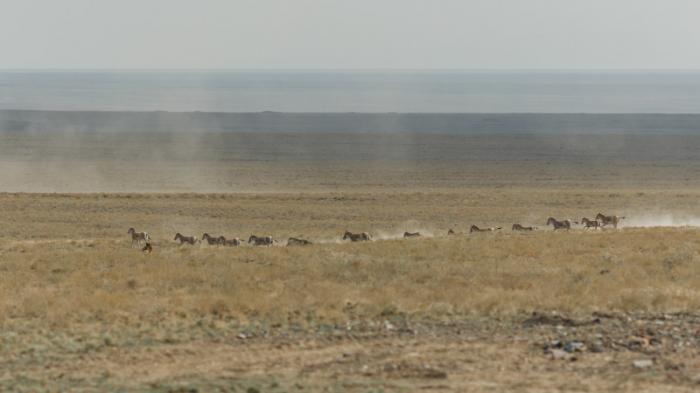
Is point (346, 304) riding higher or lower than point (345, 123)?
lower

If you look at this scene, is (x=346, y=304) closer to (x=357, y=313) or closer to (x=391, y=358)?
(x=357, y=313)

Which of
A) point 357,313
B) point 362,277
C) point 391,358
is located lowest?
point 391,358

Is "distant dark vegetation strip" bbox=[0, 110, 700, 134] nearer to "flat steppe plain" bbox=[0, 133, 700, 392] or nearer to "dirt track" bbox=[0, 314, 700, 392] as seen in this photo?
"flat steppe plain" bbox=[0, 133, 700, 392]

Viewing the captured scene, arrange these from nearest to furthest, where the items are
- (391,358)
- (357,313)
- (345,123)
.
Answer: (391,358) → (357,313) → (345,123)

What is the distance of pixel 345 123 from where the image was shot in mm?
126938

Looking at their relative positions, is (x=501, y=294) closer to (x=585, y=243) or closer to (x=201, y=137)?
(x=585, y=243)

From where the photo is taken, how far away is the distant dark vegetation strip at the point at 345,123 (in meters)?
117

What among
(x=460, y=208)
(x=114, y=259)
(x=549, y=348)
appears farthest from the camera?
(x=460, y=208)

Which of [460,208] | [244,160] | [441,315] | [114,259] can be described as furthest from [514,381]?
[244,160]

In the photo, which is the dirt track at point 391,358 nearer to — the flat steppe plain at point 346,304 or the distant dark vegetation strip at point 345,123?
the flat steppe plain at point 346,304

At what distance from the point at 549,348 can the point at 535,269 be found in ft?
27.9

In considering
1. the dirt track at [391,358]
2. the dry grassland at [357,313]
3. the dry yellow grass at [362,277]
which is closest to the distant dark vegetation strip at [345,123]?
the dry yellow grass at [362,277]

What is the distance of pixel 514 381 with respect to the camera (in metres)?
13.5

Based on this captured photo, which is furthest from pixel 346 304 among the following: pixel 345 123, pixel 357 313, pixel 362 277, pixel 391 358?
pixel 345 123
